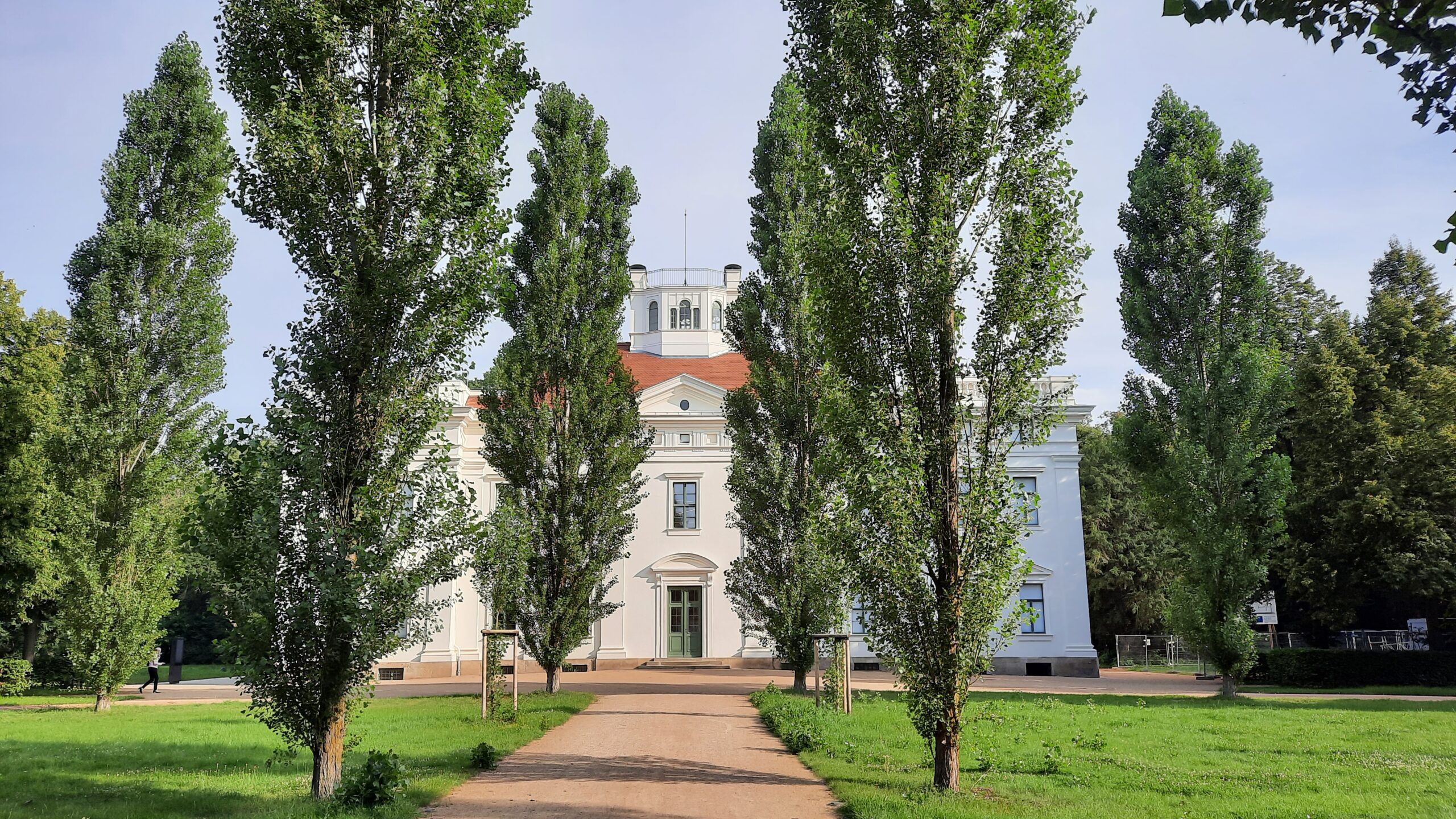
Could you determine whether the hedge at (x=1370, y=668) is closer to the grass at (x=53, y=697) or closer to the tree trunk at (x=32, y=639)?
the grass at (x=53, y=697)

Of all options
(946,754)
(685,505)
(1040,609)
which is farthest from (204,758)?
(1040,609)

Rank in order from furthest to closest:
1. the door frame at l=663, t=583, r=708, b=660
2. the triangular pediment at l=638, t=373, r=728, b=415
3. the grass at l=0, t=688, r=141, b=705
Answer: the triangular pediment at l=638, t=373, r=728, b=415 → the door frame at l=663, t=583, r=708, b=660 → the grass at l=0, t=688, r=141, b=705

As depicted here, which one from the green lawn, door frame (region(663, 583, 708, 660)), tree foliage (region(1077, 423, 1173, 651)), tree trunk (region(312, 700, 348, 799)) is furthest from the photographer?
tree foliage (region(1077, 423, 1173, 651))

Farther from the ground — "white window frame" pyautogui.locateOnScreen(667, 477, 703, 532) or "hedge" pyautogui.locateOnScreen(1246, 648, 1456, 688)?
"white window frame" pyautogui.locateOnScreen(667, 477, 703, 532)

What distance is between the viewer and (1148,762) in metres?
11.1

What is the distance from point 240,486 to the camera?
28.7 ft

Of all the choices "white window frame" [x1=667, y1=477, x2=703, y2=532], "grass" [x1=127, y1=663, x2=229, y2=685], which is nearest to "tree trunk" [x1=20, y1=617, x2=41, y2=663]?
"grass" [x1=127, y1=663, x2=229, y2=685]

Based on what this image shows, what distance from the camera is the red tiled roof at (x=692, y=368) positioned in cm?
3875

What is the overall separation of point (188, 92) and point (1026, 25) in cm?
1979

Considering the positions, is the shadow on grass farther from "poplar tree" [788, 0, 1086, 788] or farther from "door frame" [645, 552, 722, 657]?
"door frame" [645, 552, 722, 657]

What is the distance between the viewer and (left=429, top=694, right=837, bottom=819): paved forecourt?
8.14 meters

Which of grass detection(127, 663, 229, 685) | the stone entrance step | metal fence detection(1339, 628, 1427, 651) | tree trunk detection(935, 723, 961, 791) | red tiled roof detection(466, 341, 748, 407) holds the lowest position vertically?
grass detection(127, 663, 229, 685)

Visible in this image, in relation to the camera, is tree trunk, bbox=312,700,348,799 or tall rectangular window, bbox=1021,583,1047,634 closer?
tree trunk, bbox=312,700,348,799

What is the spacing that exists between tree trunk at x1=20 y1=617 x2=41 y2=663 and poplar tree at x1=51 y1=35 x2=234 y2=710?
1288 cm
